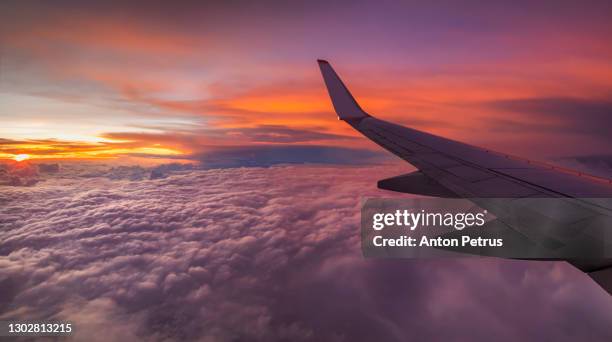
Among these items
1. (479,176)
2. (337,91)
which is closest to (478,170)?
(479,176)

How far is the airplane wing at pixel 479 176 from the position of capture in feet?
12.7

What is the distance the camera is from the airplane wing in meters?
3.86

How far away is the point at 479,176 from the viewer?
15.9 ft

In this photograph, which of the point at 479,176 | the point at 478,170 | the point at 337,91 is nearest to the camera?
the point at 479,176

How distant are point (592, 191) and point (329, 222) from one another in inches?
6703

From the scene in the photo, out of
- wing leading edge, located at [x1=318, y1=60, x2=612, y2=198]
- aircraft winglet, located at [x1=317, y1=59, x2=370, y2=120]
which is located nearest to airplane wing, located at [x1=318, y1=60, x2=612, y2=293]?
wing leading edge, located at [x1=318, y1=60, x2=612, y2=198]

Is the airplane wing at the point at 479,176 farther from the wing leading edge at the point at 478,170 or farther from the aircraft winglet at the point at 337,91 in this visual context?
the aircraft winglet at the point at 337,91

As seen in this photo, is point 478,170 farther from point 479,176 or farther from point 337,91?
point 337,91

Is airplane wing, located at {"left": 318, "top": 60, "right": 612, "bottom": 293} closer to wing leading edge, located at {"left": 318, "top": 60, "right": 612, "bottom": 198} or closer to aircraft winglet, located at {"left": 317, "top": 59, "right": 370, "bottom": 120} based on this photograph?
wing leading edge, located at {"left": 318, "top": 60, "right": 612, "bottom": 198}

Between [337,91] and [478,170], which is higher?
[337,91]

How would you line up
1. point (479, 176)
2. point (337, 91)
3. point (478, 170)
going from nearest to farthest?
point (479, 176) → point (478, 170) → point (337, 91)

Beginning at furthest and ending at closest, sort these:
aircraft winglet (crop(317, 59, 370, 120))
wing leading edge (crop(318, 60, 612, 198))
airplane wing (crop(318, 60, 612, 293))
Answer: aircraft winglet (crop(317, 59, 370, 120)), wing leading edge (crop(318, 60, 612, 198)), airplane wing (crop(318, 60, 612, 293))

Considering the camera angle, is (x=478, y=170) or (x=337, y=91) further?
(x=337, y=91)

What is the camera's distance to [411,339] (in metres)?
166
